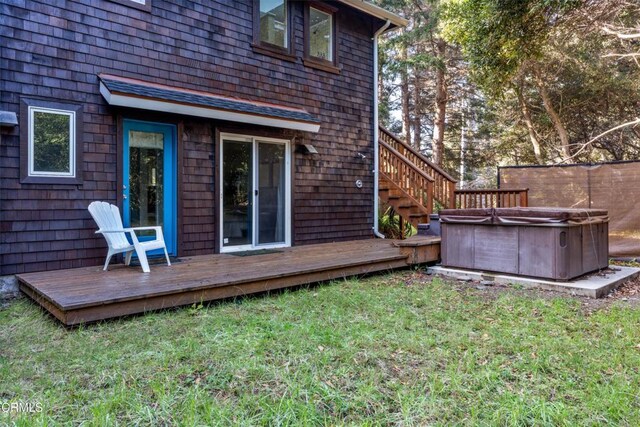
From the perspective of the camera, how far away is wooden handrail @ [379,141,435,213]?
7.77m

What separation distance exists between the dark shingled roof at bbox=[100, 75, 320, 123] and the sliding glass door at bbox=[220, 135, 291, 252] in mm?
535

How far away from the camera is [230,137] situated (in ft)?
21.0

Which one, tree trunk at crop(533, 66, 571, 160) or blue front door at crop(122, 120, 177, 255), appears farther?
tree trunk at crop(533, 66, 571, 160)

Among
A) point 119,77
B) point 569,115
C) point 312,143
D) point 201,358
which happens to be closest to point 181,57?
point 119,77

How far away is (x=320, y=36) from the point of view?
25.0 feet

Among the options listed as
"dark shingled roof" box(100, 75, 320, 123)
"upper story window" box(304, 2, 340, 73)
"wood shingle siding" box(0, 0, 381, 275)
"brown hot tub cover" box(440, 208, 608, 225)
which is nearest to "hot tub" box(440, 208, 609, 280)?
"brown hot tub cover" box(440, 208, 608, 225)

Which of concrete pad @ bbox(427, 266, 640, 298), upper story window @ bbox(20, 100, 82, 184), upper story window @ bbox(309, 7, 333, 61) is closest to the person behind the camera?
upper story window @ bbox(20, 100, 82, 184)

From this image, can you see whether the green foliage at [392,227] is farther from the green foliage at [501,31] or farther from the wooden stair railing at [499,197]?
the green foliage at [501,31]

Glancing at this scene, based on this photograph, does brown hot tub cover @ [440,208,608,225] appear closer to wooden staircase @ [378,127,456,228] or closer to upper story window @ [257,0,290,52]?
wooden staircase @ [378,127,456,228]

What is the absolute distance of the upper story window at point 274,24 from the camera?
6.72 metres

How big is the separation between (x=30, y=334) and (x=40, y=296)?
1.68 feet

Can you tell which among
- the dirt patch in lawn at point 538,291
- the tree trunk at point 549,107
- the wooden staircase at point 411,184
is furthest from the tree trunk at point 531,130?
the dirt patch in lawn at point 538,291

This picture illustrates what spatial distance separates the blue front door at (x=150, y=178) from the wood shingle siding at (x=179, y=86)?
0.42 ft

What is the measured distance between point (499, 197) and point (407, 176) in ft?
5.62
